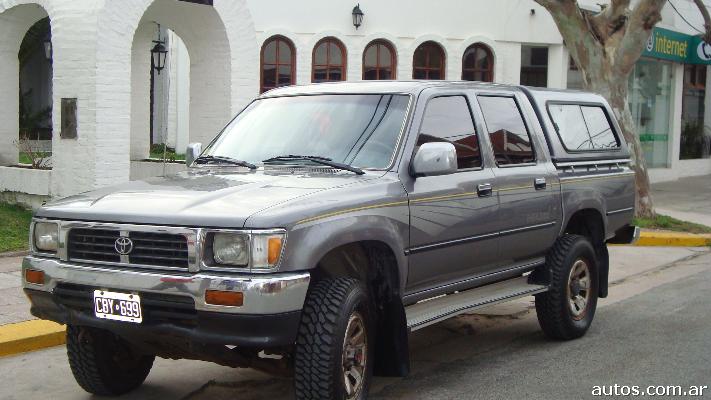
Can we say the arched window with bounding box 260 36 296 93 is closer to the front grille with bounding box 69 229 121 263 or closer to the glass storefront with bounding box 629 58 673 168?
the glass storefront with bounding box 629 58 673 168

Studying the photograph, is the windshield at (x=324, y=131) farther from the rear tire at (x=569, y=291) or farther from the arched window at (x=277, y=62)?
the arched window at (x=277, y=62)

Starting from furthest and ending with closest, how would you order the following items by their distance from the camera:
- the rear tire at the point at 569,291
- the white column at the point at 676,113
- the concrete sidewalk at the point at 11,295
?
the white column at the point at 676,113 < the concrete sidewalk at the point at 11,295 < the rear tire at the point at 569,291

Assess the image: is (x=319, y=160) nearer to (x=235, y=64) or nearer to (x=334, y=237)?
(x=334, y=237)

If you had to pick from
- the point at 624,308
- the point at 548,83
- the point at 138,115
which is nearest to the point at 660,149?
the point at 548,83

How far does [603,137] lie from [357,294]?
3859mm

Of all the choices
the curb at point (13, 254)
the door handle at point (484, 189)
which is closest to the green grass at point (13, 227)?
the curb at point (13, 254)

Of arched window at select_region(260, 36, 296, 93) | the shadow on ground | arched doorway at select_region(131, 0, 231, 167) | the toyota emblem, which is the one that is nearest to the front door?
the shadow on ground

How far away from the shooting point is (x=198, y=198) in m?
4.91

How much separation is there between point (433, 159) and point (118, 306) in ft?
6.61

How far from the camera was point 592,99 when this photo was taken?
8.06 m

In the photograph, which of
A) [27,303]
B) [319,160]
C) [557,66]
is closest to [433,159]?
[319,160]

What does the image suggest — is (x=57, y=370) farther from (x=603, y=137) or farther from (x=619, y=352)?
(x=603, y=137)

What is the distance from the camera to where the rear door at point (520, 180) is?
6523 millimetres

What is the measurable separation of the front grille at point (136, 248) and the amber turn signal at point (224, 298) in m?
0.22
